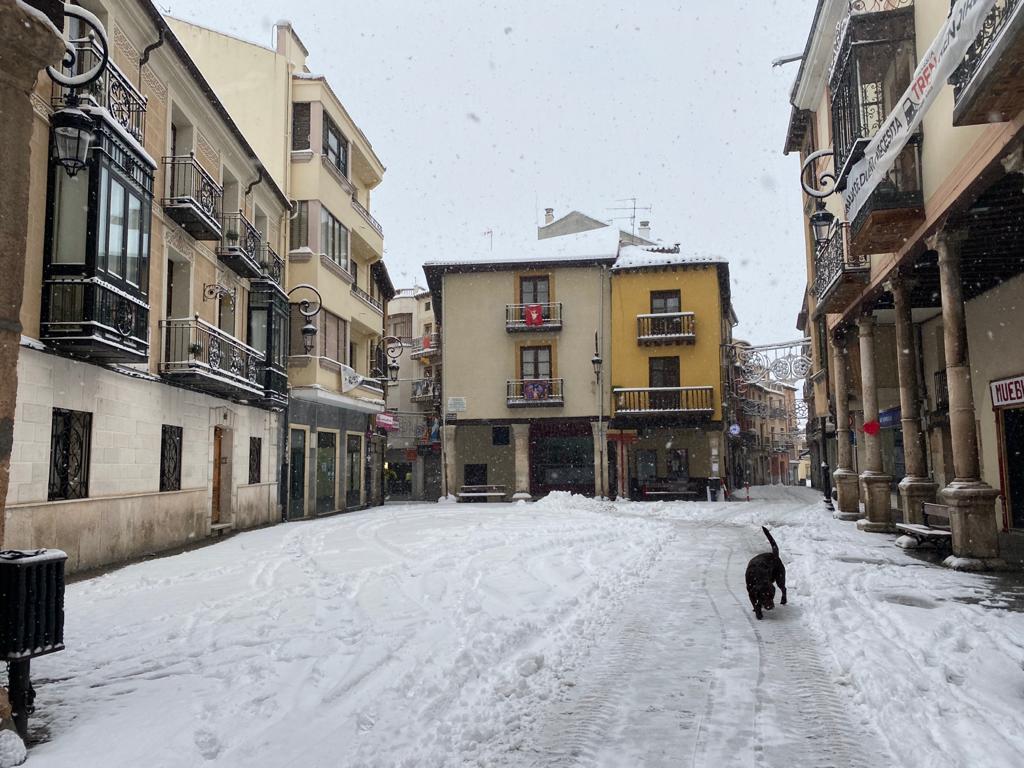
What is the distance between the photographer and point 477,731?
4.06 meters

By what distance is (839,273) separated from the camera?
15.1m

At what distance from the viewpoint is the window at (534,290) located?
33781 millimetres

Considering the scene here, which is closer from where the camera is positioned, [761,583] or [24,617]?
[24,617]

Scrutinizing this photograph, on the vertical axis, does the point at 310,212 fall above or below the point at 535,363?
above

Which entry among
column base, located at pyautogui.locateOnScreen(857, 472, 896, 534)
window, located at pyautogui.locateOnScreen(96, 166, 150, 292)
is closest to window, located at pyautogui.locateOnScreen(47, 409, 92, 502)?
window, located at pyautogui.locateOnScreen(96, 166, 150, 292)

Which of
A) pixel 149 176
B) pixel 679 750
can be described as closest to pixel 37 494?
pixel 149 176

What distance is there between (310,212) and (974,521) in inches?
721

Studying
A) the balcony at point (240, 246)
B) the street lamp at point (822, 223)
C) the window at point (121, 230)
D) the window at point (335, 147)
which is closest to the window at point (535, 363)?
the window at point (335, 147)

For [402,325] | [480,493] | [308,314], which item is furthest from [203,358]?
[402,325]

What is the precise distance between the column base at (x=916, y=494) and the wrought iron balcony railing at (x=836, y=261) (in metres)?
4.12

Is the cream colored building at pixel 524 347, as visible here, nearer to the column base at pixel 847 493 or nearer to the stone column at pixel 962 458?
the column base at pixel 847 493

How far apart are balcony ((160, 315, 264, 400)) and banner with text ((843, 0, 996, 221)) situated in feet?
38.7

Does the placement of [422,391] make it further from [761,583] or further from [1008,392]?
[761,583]

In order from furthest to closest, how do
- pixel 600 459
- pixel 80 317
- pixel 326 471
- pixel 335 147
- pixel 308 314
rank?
pixel 600 459, pixel 335 147, pixel 326 471, pixel 308 314, pixel 80 317
